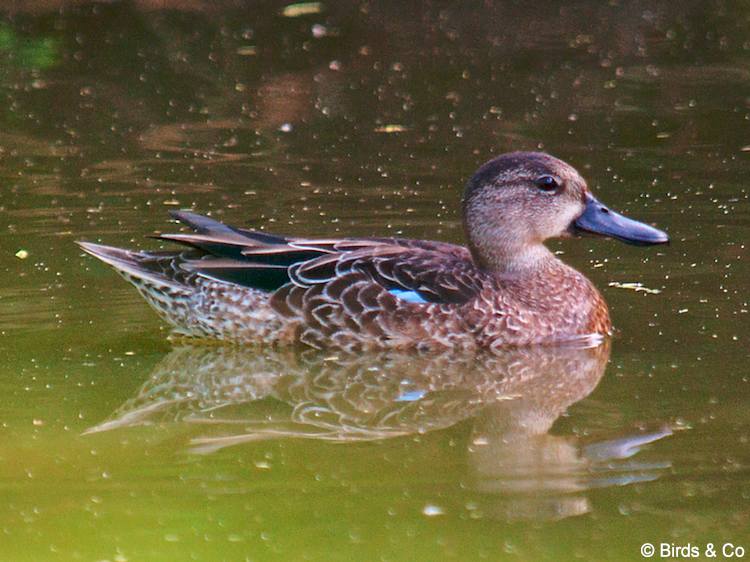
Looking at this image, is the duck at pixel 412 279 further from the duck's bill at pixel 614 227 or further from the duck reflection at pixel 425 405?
the duck reflection at pixel 425 405

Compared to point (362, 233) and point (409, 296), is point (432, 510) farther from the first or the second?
point (362, 233)

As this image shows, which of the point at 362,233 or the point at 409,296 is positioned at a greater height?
the point at 409,296

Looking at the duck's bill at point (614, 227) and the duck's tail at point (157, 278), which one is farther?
the duck's tail at point (157, 278)

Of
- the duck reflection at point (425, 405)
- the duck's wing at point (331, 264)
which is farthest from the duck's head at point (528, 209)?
the duck reflection at point (425, 405)

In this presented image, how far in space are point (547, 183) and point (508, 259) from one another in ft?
1.67

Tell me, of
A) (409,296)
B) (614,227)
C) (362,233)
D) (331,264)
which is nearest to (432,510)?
(409,296)

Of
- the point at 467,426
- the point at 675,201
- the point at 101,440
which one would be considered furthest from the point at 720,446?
the point at 675,201

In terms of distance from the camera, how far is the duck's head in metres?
9.18

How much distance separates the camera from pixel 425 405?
26.5 ft

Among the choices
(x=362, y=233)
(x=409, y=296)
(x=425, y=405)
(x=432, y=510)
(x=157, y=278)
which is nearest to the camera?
(x=432, y=510)

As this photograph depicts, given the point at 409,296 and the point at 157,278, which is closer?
the point at 409,296

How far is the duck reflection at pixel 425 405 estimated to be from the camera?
6891 mm

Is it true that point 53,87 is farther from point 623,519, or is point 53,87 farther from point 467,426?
point 623,519

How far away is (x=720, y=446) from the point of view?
23.4 ft
